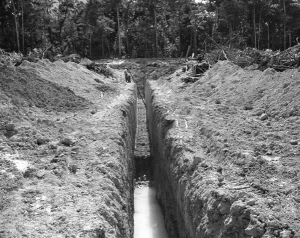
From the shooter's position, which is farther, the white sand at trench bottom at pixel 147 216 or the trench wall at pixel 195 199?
the white sand at trench bottom at pixel 147 216

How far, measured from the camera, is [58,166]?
299 inches

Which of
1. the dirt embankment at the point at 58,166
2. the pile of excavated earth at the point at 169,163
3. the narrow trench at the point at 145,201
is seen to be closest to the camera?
the pile of excavated earth at the point at 169,163

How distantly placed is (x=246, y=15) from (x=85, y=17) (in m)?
18.1

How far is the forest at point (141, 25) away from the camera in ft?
133

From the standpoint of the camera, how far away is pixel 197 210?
6574 millimetres

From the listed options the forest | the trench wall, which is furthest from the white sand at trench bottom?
the forest

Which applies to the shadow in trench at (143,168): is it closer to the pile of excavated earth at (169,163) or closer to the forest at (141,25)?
the pile of excavated earth at (169,163)

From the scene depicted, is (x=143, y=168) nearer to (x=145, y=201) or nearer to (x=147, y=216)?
(x=145, y=201)

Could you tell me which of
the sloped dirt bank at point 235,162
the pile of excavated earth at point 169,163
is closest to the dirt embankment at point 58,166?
the pile of excavated earth at point 169,163

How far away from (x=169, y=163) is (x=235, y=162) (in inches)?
113

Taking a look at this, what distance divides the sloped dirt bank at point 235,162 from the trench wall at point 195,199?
0.01 m

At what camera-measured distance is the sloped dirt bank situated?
17.4 ft

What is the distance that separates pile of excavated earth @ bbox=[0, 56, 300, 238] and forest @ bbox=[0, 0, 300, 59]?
1107 inches

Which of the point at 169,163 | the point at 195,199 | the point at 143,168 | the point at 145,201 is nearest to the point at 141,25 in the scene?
the point at 143,168
